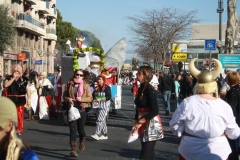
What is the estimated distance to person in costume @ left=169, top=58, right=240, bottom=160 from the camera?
5.09m

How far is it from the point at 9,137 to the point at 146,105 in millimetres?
4120

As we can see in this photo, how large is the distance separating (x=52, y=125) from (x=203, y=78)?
998 centimetres

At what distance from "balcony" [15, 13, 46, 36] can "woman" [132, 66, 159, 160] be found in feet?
143

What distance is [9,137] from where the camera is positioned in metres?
2.82

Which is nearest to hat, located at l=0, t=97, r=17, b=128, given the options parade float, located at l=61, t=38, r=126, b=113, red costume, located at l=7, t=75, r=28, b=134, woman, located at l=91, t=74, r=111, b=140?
woman, located at l=91, t=74, r=111, b=140

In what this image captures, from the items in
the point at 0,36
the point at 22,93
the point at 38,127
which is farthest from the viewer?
the point at 0,36

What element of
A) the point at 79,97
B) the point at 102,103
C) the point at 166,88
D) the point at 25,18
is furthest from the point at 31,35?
the point at 79,97

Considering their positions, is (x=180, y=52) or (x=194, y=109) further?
(x=180, y=52)

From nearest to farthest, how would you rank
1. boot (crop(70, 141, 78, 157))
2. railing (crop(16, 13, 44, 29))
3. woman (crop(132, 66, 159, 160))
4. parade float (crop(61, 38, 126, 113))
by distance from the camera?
woman (crop(132, 66, 159, 160)), boot (crop(70, 141, 78, 157)), parade float (crop(61, 38, 126, 113)), railing (crop(16, 13, 44, 29))

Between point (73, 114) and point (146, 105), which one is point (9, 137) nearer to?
point (146, 105)

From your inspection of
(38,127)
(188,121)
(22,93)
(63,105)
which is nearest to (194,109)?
(188,121)

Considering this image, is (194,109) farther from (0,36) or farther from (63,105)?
(0,36)

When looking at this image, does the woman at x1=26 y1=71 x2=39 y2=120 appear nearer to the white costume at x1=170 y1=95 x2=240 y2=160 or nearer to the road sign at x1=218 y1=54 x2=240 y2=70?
the road sign at x1=218 y1=54 x2=240 y2=70

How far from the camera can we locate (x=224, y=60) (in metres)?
19.7
